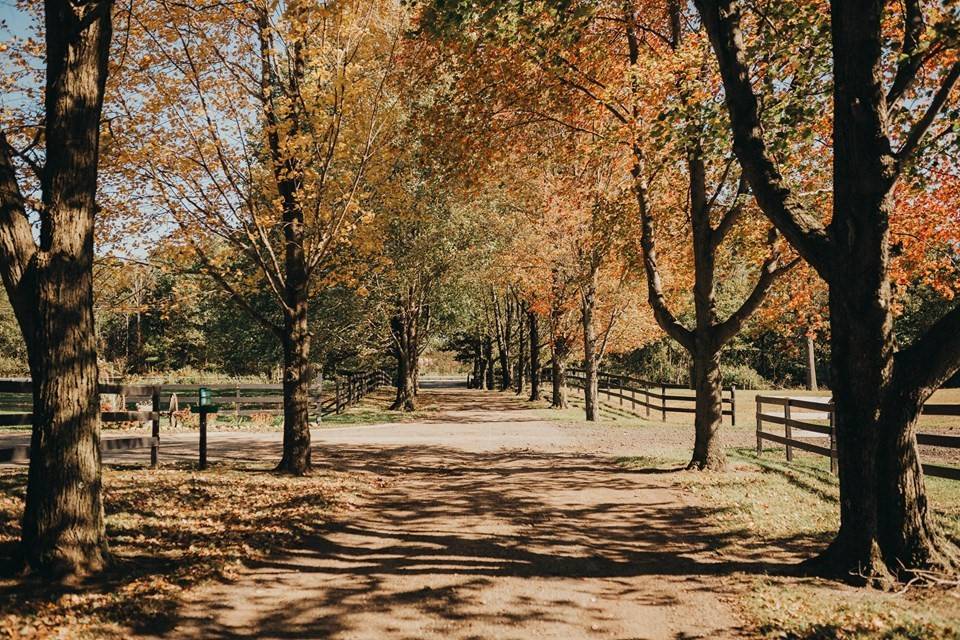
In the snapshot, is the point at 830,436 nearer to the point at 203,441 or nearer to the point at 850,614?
the point at 850,614

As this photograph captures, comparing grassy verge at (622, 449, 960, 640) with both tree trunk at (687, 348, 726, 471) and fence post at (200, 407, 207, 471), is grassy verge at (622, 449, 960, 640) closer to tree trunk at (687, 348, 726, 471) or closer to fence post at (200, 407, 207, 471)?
tree trunk at (687, 348, 726, 471)

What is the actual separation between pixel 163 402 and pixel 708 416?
82.2 ft

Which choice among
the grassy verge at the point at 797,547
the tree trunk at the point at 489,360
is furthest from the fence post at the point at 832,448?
the tree trunk at the point at 489,360

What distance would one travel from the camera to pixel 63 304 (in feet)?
17.3

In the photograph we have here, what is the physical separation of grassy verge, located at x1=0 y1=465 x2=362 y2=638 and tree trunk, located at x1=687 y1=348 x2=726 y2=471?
19.4ft

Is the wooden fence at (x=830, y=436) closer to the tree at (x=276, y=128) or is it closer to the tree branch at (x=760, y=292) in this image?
the tree branch at (x=760, y=292)

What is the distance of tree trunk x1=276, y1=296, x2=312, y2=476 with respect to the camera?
10914mm

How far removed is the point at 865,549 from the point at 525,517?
396 centimetres

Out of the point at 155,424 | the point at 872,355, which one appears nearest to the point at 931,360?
the point at 872,355

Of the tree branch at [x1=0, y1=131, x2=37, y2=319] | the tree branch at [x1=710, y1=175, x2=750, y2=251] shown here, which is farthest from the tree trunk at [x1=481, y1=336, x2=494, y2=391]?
the tree branch at [x1=0, y1=131, x2=37, y2=319]

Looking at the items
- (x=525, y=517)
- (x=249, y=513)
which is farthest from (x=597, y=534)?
(x=249, y=513)

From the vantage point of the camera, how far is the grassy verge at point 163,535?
4.43 m

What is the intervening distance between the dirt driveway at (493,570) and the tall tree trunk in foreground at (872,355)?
4.57 feet

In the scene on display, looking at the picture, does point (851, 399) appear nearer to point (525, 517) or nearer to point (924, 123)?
point (924, 123)
